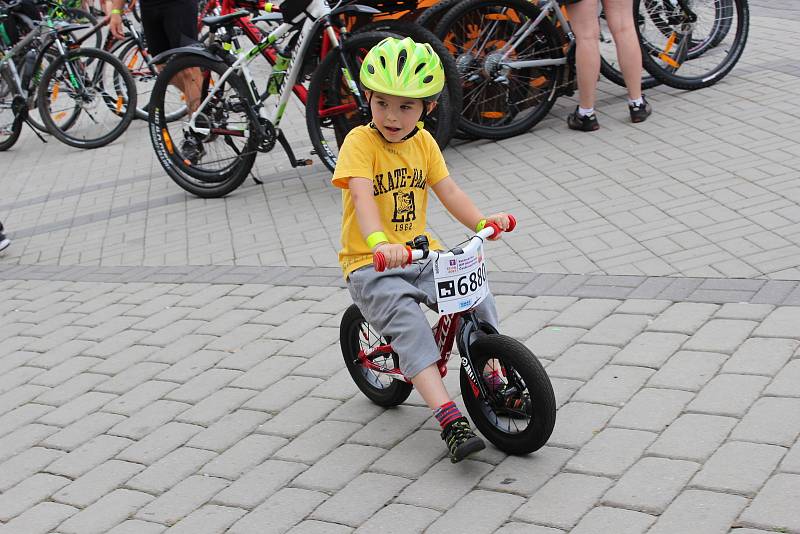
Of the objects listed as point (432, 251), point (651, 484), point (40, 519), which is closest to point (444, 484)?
point (651, 484)

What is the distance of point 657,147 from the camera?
7.06 metres

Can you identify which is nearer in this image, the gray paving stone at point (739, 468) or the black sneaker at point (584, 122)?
the gray paving stone at point (739, 468)

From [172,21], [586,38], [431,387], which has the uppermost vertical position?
[172,21]

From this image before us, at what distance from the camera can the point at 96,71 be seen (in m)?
10.3

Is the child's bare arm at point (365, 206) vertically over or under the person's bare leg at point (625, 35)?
over

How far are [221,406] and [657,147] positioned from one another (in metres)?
3.89

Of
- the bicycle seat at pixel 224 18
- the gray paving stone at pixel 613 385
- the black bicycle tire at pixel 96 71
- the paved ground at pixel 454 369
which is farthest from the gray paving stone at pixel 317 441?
the black bicycle tire at pixel 96 71

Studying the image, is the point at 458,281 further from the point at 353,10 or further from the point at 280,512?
the point at 353,10

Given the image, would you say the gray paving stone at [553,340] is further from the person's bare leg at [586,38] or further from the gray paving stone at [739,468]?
the person's bare leg at [586,38]

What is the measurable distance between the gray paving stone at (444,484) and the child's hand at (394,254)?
2.58ft

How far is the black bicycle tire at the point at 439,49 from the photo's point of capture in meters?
6.88

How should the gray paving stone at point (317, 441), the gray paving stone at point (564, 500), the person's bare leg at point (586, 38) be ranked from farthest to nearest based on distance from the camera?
the person's bare leg at point (586, 38)
the gray paving stone at point (317, 441)
the gray paving stone at point (564, 500)

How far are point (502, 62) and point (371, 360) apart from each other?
406 cm

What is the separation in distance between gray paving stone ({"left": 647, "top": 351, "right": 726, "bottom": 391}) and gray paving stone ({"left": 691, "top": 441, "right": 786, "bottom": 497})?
1.61 ft
